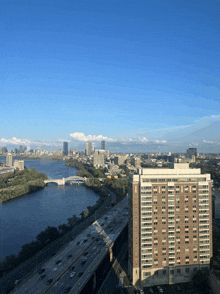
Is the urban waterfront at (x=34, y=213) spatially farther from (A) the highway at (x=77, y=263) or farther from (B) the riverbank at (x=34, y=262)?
(A) the highway at (x=77, y=263)

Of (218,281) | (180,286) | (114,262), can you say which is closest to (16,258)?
(114,262)

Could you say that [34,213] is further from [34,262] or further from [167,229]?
[167,229]

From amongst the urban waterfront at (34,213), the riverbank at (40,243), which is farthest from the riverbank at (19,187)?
the riverbank at (40,243)

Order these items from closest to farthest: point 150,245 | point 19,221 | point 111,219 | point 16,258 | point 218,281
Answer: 1. point 218,281
2. point 150,245
3. point 16,258
4. point 111,219
5. point 19,221

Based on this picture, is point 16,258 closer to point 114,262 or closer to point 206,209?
point 114,262

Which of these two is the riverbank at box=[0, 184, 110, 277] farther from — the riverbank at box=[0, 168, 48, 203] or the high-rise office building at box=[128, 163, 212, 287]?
the riverbank at box=[0, 168, 48, 203]

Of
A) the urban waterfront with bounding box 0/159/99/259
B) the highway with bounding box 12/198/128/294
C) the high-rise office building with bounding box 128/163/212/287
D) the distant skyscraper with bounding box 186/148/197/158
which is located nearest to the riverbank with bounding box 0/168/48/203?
the urban waterfront with bounding box 0/159/99/259

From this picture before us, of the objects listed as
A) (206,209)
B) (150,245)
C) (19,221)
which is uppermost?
(206,209)
